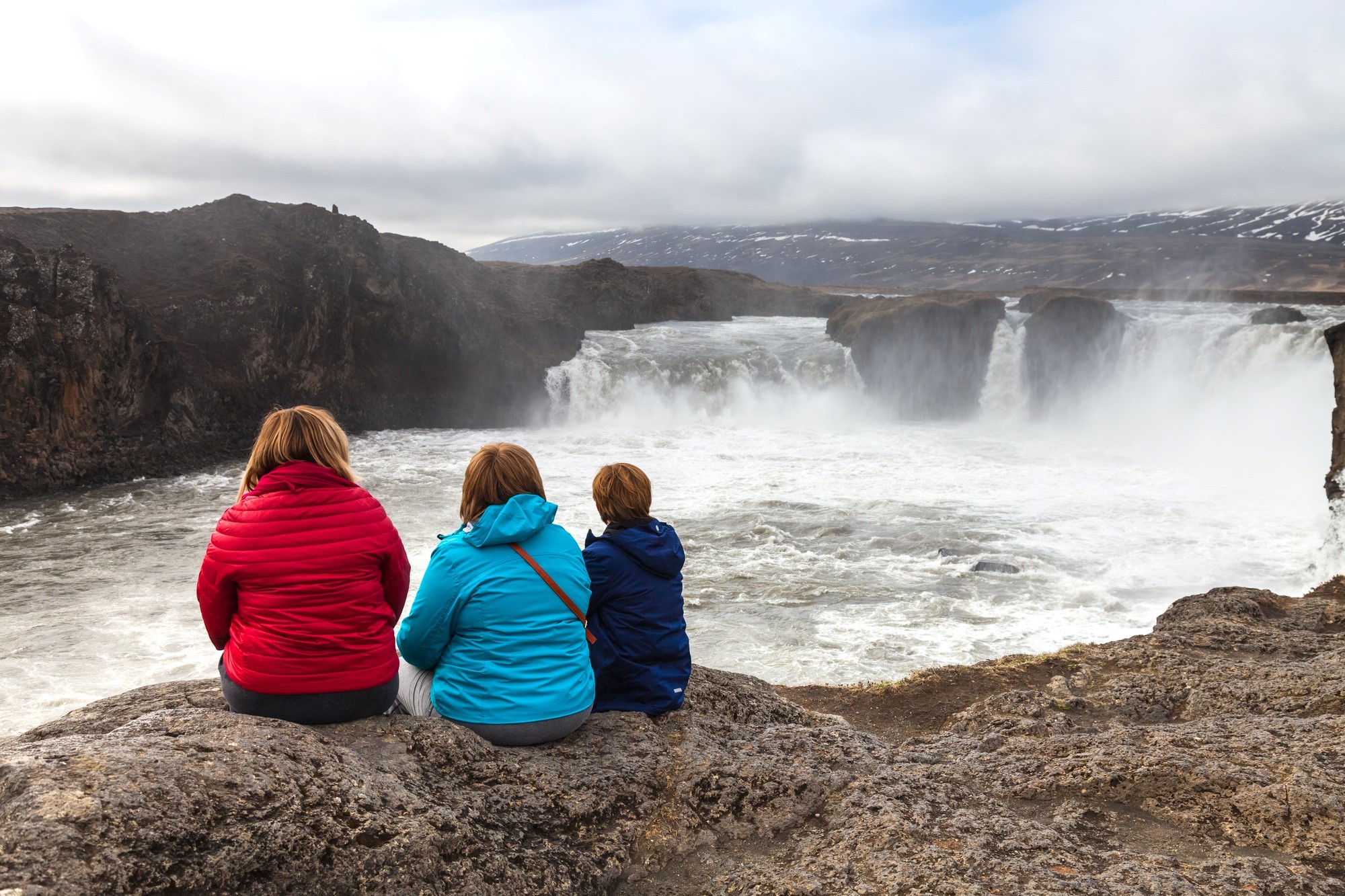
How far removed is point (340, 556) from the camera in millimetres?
3408

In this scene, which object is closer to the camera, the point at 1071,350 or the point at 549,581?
the point at 549,581

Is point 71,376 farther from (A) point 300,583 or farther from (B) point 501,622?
(B) point 501,622

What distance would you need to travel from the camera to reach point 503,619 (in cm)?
360

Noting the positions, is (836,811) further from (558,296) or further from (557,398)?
(558,296)

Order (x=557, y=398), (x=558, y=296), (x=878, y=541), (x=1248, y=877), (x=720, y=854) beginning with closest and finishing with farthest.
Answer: (x=1248, y=877) < (x=720, y=854) < (x=878, y=541) < (x=557, y=398) < (x=558, y=296)

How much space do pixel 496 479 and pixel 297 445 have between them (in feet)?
2.67

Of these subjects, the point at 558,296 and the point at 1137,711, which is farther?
the point at 558,296

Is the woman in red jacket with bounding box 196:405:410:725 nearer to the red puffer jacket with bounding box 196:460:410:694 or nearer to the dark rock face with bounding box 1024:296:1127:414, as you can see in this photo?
the red puffer jacket with bounding box 196:460:410:694

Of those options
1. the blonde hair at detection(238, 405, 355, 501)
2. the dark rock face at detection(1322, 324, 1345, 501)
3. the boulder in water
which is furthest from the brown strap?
the dark rock face at detection(1322, 324, 1345, 501)

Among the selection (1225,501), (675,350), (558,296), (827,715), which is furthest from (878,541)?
(558,296)

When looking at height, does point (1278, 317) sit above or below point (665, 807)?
above

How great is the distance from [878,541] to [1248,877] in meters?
13.8

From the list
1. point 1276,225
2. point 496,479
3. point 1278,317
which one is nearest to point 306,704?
point 496,479

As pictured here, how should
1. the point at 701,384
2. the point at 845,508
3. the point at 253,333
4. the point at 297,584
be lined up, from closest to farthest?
the point at 297,584
the point at 845,508
the point at 253,333
the point at 701,384
